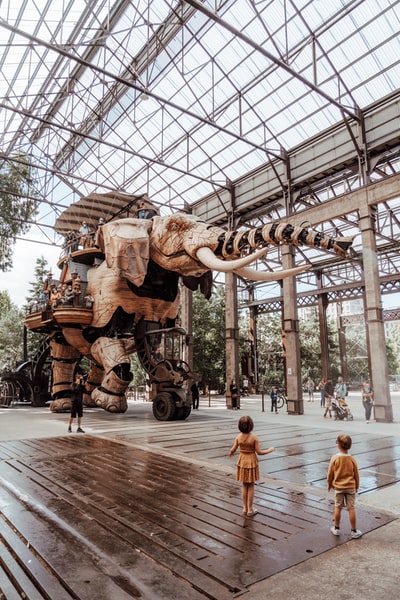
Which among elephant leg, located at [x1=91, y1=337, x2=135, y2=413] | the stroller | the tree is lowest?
the stroller

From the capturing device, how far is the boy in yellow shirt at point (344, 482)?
3307 millimetres

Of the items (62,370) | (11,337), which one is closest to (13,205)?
(62,370)

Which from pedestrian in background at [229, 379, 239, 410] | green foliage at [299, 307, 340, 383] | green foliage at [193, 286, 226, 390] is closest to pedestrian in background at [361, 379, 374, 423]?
pedestrian in background at [229, 379, 239, 410]

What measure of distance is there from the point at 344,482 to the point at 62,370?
11.0m

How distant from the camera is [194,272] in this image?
9.68 metres

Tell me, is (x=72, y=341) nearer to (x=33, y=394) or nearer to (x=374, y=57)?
(x=33, y=394)

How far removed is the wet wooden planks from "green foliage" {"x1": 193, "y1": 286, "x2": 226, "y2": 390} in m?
23.2

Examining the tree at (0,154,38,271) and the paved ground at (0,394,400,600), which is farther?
the tree at (0,154,38,271)

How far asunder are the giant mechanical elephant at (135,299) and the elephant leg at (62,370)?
28 mm

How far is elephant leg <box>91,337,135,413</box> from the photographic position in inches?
426

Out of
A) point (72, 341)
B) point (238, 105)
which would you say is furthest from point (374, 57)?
point (72, 341)

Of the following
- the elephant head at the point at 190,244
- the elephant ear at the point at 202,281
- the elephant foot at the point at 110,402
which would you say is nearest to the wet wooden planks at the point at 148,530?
the elephant head at the point at 190,244

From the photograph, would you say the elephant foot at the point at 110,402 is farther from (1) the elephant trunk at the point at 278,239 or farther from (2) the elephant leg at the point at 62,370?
(1) the elephant trunk at the point at 278,239

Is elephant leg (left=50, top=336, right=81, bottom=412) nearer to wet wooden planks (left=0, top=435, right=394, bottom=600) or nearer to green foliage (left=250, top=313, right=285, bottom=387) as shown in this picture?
wet wooden planks (left=0, top=435, right=394, bottom=600)
